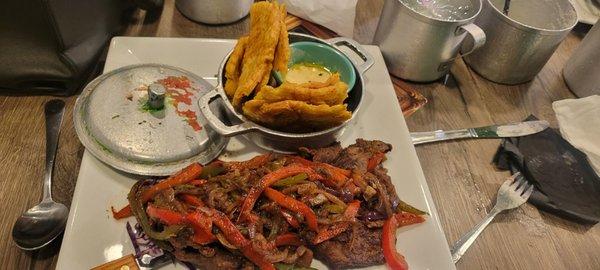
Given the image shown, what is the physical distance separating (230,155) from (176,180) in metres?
0.30

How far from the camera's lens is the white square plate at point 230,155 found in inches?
49.1

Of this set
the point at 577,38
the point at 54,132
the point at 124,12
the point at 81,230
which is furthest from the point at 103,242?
the point at 577,38

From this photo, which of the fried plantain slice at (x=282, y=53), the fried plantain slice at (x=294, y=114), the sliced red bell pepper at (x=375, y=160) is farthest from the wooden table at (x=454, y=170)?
the fried plantain slice at (x=282, y=53)

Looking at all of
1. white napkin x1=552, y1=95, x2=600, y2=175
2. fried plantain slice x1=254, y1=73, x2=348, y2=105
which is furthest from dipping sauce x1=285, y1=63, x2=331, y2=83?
white napkin x1=552, y1=95, x2=600, y2=175

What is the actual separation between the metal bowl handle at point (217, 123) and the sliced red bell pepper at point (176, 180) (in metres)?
0.14

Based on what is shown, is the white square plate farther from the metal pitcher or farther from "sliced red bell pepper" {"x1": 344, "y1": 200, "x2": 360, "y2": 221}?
the metal pitcher

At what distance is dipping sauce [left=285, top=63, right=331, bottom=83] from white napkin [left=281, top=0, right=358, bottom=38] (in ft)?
1.57

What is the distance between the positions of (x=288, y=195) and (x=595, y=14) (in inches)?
97.3

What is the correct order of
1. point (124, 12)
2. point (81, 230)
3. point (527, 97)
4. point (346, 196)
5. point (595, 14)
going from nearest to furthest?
1. point (81, 230)
2. point (346, 196)
3. point (124, 12)
4. point (527, 97)
5. point (595, 14)

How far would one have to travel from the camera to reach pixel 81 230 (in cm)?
125

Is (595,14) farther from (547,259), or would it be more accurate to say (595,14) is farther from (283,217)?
(283,217)

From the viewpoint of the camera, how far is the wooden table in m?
1.43

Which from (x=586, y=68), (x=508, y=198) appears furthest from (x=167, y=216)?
(x=586, y=68)

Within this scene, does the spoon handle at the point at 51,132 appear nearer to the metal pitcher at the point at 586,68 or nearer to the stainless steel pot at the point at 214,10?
the stainless steel pot at the point at 214,10
